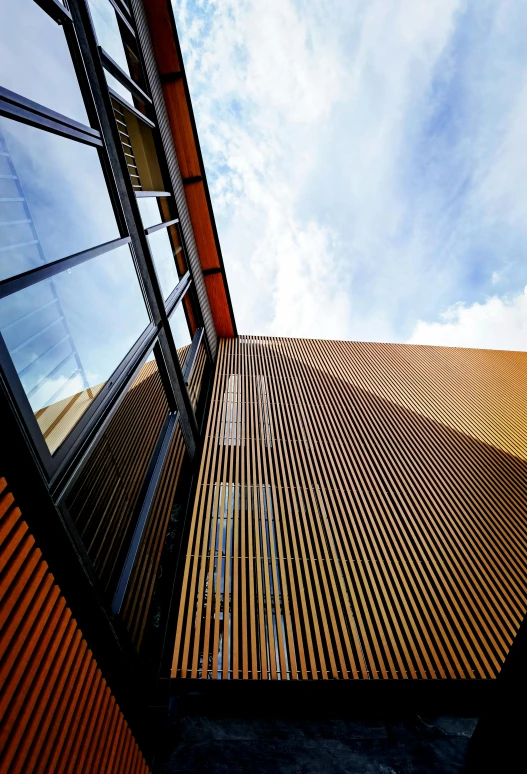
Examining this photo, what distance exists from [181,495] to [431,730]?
438 cm

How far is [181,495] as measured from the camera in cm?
576

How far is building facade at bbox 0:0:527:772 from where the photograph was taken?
88.9 inches

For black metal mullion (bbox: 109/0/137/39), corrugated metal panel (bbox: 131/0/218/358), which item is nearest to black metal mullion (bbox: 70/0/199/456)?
black metal mullion (bbox: 109/0/137/39)

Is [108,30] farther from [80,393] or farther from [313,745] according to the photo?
[313,745]

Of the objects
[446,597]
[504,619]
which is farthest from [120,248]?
[504,619]

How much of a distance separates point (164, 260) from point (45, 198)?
3.33 meters

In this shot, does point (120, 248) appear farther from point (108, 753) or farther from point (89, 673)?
point (108, 753)

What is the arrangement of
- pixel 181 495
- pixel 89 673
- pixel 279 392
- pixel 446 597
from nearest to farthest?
pixel 89 673
pixel 446 597
pixel 181 495
pixel 279 392

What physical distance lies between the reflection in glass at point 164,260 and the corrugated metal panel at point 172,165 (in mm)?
1199

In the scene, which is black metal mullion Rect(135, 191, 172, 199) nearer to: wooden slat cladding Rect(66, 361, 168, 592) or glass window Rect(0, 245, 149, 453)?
glass window Rect(0, 245, 149, 453)

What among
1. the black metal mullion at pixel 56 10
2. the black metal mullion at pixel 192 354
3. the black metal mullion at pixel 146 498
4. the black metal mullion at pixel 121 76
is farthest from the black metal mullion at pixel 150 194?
the black metal mullion at pixel 146 498

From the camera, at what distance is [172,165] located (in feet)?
22.1

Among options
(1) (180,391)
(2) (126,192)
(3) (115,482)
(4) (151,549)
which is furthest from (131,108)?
(4) (151,549)

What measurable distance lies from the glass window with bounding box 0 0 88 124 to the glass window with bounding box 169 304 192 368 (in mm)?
3018
